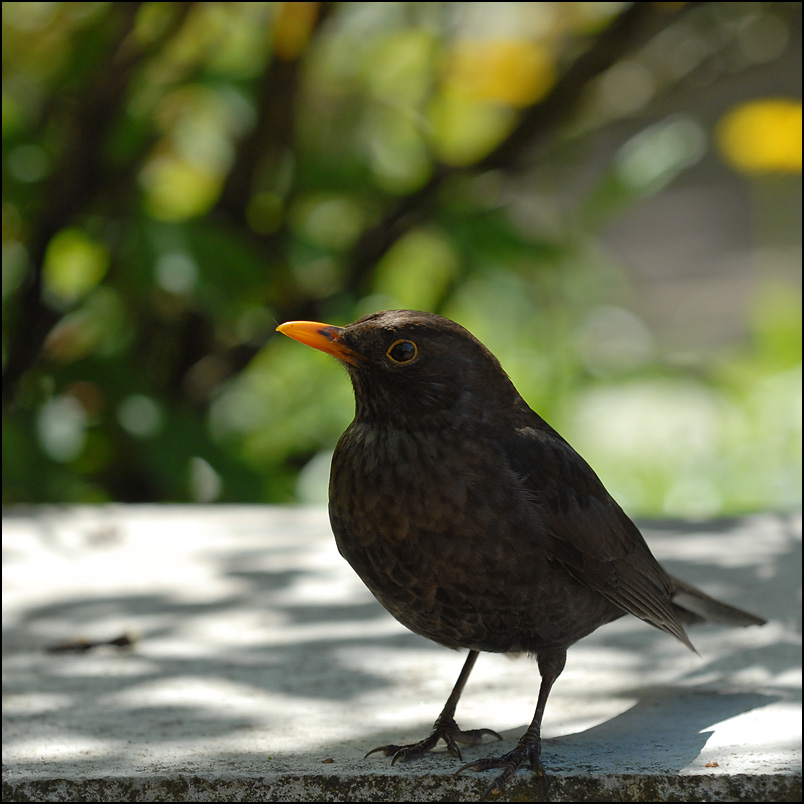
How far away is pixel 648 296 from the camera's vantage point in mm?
9078

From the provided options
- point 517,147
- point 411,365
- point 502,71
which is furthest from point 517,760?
point 502,71

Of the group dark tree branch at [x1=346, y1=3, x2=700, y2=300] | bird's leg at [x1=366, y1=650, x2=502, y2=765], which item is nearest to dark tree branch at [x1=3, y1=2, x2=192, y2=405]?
dark tree branch at [x1=346, y1=3, x2=700, y2=300]

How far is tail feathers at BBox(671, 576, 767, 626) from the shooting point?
283 cm

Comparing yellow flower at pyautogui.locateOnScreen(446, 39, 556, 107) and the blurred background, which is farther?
yellow flower at pyautogui.locateOnScreen(446, 39, 556, 107)

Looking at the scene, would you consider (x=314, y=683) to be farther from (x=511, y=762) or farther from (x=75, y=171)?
(x=75, y=171)

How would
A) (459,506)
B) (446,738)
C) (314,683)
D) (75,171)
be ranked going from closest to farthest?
(459,506) < (446,738) < (314,683) < (75,171)

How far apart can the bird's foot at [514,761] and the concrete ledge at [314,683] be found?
3cm

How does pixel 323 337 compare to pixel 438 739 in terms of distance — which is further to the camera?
pixel 438 739

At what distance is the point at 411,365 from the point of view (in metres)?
2.13

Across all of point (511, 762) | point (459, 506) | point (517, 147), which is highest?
point (517, 147)

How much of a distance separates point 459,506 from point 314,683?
0.99m

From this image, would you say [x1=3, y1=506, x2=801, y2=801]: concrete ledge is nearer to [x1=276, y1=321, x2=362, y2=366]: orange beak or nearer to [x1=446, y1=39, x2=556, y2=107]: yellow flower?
[x1=276, y1=321, x2=362, y2=366]: orange beak

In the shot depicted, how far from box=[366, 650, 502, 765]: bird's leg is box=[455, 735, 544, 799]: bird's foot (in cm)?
12

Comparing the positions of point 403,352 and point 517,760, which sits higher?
point 403,352
